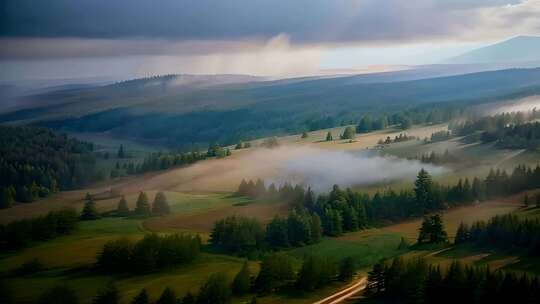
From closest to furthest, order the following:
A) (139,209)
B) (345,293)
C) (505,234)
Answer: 1. (345,293)
2. (505,234)
3. (139,209)

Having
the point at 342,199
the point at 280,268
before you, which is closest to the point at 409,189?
the point at 342,199

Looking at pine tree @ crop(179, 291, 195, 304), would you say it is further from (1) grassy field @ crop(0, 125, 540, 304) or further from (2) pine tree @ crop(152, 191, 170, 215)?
(2) pine tree @ crop(152, 191, 170, 215)

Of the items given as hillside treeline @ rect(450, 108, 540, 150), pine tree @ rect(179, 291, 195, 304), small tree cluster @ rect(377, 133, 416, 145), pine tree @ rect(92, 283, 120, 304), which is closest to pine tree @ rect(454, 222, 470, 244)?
pine tree @ rect(179, 291, 195, 304)

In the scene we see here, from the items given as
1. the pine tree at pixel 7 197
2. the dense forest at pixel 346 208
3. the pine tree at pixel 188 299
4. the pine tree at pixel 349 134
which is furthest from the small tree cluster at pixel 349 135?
the pine tree at pixel 188 299

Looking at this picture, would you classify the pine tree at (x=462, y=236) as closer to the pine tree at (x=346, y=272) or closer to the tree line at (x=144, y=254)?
the pine tree at (x=346, y=272)

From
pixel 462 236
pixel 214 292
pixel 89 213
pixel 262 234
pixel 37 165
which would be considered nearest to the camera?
pixel 214 292

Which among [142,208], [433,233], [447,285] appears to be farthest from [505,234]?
[142,208]

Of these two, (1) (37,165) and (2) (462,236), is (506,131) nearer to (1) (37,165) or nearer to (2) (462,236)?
(2) (462,236)

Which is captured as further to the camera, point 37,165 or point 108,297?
point 37,165
